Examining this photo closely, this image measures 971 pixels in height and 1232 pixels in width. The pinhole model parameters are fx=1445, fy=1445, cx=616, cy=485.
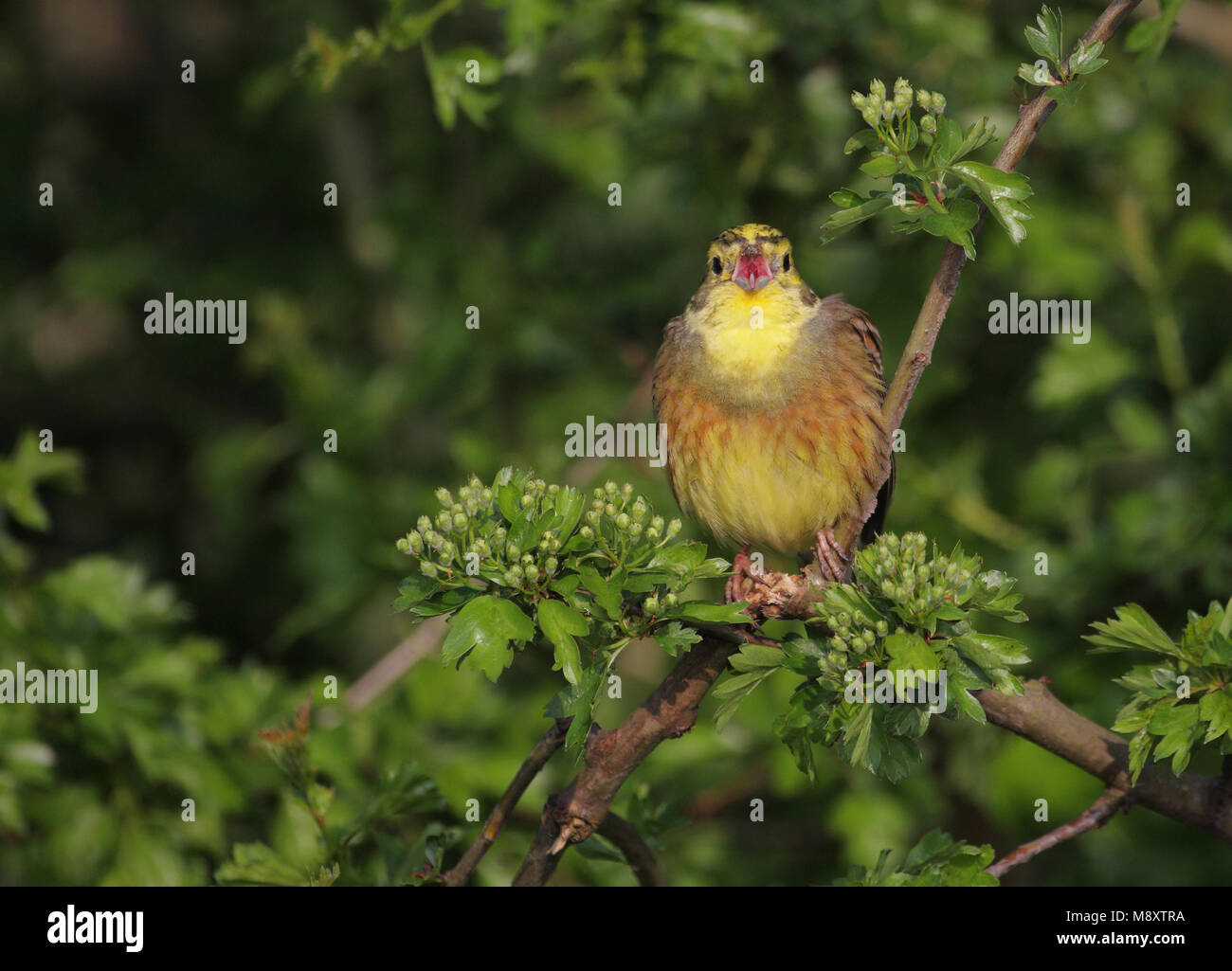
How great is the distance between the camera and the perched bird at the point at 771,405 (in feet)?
13.3

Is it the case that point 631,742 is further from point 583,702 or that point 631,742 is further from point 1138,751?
point 1138,751

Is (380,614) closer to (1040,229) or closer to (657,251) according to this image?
(657,251)

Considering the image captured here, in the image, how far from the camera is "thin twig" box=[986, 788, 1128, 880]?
3.11m

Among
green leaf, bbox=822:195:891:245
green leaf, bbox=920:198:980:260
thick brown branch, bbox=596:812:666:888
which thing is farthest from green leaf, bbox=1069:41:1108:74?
thick brown branch, bbox=596:812:666:888

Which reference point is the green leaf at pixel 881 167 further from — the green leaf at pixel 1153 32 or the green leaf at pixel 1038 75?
the green leaf at pixel 1153 32

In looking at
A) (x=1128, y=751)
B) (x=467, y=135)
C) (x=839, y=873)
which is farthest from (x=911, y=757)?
(x=467, y=135)

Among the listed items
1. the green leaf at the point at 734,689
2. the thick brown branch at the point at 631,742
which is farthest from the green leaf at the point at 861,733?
the thick brown branch at the point at 631,742

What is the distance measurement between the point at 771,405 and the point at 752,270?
1.30ft

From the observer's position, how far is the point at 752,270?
4.13 meters

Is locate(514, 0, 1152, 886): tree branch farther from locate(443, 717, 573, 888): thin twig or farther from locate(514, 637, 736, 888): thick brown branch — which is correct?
locate(443, 717, 573, 888): thin twig

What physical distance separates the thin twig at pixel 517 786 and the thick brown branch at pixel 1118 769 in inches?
37.1

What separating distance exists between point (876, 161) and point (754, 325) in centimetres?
128

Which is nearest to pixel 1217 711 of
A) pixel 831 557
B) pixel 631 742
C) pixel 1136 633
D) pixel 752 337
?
pixel 1136 633

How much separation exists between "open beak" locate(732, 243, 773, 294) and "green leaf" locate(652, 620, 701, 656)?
1470 mm
